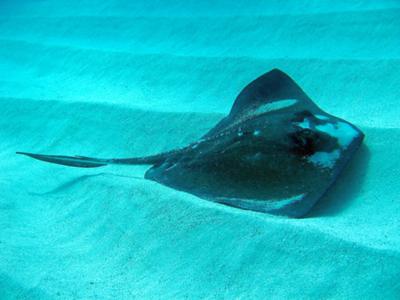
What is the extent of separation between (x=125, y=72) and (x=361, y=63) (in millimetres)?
2941

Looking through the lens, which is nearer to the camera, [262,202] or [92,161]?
[262,202]

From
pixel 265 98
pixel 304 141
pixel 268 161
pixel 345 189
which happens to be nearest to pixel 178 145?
pixel 265 98

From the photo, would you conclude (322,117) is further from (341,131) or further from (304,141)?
(304,141)

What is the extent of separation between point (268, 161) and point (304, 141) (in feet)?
0.91

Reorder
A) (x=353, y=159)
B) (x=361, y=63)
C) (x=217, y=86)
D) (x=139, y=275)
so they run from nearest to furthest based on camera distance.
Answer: (x=139, y=275), (x=353, y=159), (x=361, y=63), (x=217, y=86)

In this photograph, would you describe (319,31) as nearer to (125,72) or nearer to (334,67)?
(334,67)

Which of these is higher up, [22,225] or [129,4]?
[129,4]

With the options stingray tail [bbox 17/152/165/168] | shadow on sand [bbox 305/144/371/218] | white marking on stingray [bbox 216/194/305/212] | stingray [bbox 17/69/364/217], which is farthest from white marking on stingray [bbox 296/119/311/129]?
stingray tail [bbox 17/152/165/168]

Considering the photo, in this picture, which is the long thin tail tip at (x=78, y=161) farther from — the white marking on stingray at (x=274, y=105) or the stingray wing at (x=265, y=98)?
the white marking on stingray at (x=274, y=105)

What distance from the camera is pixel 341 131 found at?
2.78 meters

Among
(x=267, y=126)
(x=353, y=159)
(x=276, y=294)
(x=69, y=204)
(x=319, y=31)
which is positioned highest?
(x=319, y=31)

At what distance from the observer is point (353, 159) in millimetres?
2863

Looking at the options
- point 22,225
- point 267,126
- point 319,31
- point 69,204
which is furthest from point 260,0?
point 22,225

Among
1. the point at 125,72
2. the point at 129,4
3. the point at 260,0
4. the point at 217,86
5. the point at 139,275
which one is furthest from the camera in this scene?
the point at 129,4
